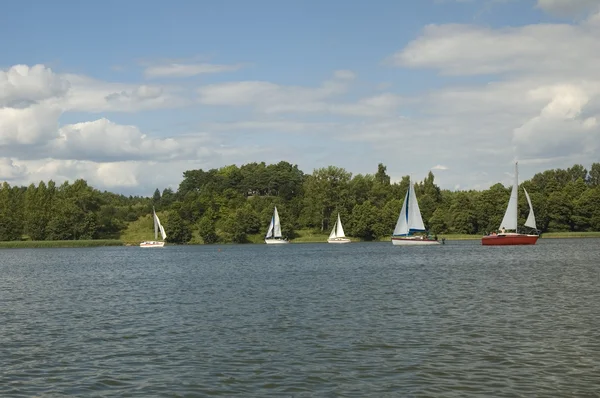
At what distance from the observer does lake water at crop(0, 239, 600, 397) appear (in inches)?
774

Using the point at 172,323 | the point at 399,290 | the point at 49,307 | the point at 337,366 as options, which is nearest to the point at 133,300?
the point at 49,307

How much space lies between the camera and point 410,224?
126812mm

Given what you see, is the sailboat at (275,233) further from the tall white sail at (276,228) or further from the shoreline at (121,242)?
the shoreline at (121,242)

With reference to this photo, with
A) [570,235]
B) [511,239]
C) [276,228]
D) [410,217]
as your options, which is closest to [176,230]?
[276,228]

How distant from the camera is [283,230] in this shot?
610 feet

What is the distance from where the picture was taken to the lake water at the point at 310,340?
1966 cm

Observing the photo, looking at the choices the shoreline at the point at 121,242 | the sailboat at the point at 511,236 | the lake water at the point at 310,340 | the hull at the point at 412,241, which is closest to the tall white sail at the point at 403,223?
the hull at the point at 412,241

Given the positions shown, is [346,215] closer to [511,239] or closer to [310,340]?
[511,239]

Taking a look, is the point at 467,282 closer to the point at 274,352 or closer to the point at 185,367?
the point at 274,352

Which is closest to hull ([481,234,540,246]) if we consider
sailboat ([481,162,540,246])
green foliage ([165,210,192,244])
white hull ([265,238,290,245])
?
sailboat ([481,162,540,246])

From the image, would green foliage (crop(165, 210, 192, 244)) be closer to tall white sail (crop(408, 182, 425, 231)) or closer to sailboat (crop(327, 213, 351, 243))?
sailboat (crop(327, 213, 351, 243))

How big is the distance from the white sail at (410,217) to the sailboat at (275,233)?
54.8 m

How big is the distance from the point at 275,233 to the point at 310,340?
15141cm

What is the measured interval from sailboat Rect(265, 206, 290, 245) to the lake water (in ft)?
412
